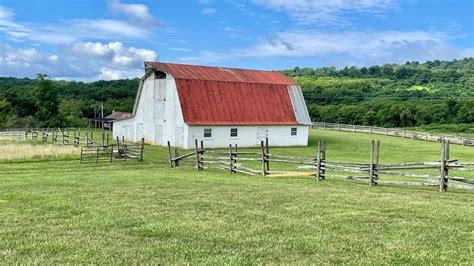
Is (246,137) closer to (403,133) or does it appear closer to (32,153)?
(32,153)

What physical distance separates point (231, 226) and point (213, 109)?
111 ft

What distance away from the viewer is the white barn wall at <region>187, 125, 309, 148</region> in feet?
132

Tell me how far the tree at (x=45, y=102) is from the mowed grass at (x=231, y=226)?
275 ft

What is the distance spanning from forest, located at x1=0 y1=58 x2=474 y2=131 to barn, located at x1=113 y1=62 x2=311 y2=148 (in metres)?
43.2

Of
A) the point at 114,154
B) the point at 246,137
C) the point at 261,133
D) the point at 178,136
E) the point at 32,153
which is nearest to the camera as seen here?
the point at 32,153

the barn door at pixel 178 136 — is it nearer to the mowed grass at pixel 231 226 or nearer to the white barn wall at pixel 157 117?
the white barn wall at pixel 157 117

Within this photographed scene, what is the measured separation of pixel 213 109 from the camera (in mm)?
41844

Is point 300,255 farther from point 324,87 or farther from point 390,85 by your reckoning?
point 390,85

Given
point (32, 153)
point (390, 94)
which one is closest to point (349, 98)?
point (390, 94)

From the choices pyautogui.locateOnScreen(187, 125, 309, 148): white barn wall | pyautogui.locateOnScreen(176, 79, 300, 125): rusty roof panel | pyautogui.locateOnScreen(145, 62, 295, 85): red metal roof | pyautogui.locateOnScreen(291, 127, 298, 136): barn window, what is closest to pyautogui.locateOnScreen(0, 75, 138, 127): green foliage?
pyautogui.locateOnScreen(145, 62, 295, 85): red metal roof

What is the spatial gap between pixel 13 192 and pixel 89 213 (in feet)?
14.3

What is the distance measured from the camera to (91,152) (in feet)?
109

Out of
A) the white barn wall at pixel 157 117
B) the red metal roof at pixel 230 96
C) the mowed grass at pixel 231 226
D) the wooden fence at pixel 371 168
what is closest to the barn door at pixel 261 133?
the red metal roof at pixel 230 96

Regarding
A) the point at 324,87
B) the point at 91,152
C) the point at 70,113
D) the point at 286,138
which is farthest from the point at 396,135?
the point at 70,113
